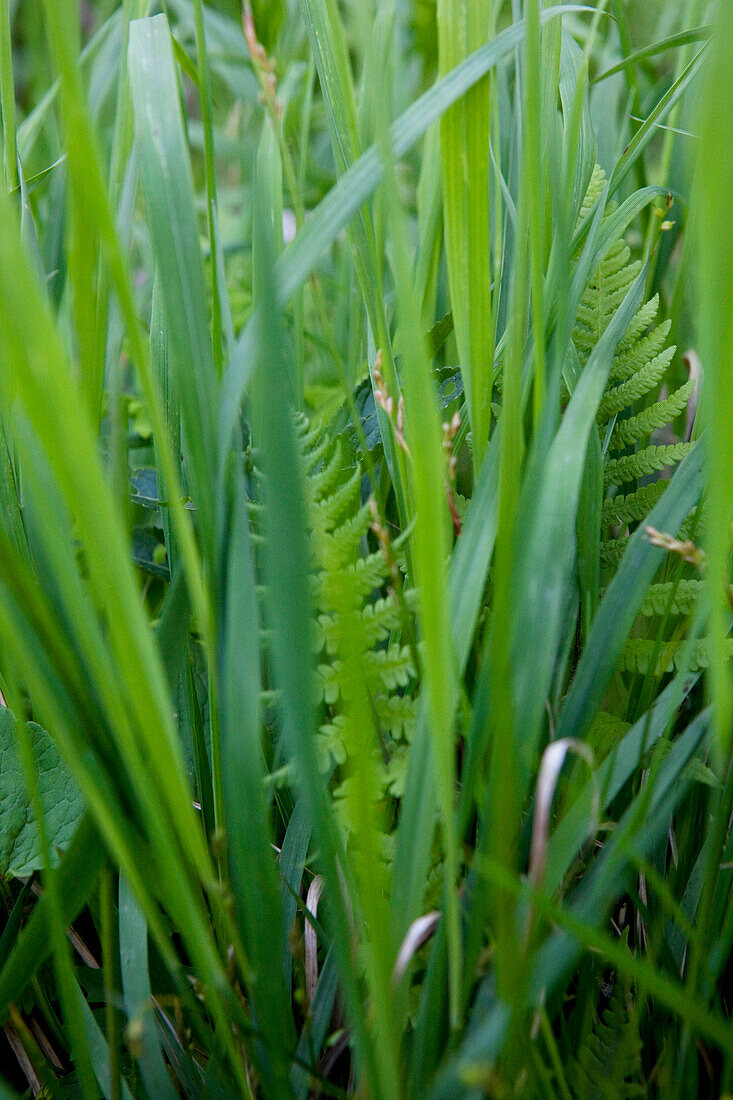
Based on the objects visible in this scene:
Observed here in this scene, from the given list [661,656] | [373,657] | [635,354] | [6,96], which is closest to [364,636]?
[373,657]

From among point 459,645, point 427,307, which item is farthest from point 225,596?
point 427,307

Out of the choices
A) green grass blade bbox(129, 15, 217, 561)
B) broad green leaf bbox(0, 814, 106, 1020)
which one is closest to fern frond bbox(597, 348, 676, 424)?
green grass blade bbox(129, 15, 217, 561)

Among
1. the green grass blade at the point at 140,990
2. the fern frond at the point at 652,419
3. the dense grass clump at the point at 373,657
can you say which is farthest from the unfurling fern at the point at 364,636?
the fern frond at the point at 652,419

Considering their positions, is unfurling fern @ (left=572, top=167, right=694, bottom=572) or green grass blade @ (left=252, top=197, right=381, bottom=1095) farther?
unfurling fern @ (left=572, top=167, right=694, bottom=572)

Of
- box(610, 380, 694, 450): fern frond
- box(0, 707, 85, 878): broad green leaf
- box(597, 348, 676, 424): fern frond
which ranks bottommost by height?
box(0, 707, 85, 878): broad green leaf

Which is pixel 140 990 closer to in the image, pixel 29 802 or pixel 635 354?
pixel 29 802

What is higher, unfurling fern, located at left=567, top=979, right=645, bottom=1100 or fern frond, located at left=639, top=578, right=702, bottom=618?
fern frond, located at left=639, top=578, right=702, bottom=618

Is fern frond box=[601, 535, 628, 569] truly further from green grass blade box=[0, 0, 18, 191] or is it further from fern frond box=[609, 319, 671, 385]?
green grass blade box=[0, 0, 18, 191]
